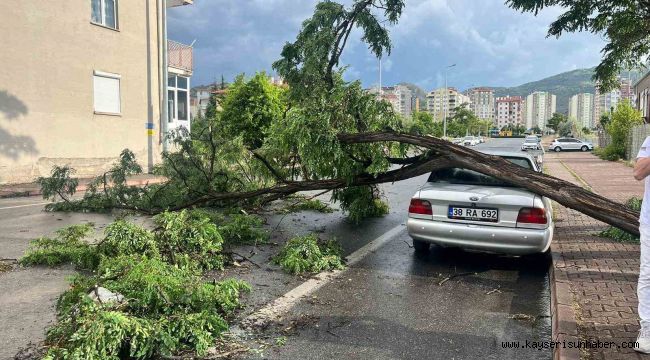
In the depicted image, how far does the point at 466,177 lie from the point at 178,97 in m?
23.9

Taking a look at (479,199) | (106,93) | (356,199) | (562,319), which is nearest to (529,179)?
(479,199)

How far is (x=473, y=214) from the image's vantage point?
6012mm

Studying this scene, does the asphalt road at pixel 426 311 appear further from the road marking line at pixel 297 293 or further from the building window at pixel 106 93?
the building window at pixel 106 93

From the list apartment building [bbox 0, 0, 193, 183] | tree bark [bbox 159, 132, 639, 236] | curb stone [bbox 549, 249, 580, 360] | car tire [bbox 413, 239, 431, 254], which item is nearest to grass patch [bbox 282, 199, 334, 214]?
tree bark [bbox 159, 132, 639, 236]

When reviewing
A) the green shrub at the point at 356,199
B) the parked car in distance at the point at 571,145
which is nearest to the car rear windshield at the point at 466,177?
the green shrub at the point at 356,199

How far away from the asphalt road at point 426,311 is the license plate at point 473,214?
72 cm

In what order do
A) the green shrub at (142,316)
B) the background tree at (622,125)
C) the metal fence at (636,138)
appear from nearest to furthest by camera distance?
the green shrub at (142,316)
the metal fence at (636,138)
the background tree at (622,125)

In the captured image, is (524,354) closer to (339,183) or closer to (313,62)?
(339,183)

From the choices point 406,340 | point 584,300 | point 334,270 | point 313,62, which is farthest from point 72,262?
point 584,300

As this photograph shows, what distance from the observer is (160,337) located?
3734 mm

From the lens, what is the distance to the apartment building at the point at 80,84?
16.2 meters

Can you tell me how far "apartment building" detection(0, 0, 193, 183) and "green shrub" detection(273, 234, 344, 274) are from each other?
543 inches

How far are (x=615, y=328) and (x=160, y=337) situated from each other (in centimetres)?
370

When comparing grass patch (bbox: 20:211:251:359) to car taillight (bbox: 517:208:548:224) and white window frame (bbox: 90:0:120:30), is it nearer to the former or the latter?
car taillight (bbox: 517:208:548:224)
